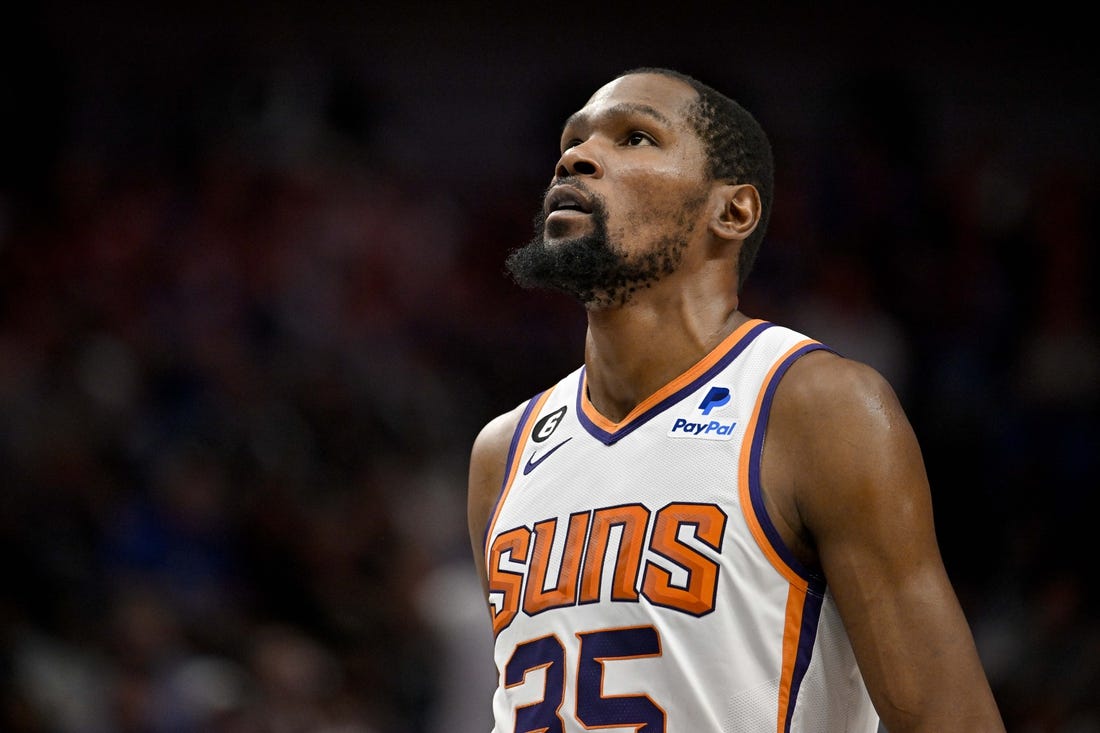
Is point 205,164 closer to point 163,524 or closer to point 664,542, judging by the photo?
point 163,524

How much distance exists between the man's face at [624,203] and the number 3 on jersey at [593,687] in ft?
2.41

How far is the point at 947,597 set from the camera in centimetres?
247

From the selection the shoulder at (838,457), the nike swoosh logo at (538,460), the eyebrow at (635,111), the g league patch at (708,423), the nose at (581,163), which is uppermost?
the eyebrow at (635,111)

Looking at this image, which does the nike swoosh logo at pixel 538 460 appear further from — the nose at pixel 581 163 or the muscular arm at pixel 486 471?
the nose at pixel 581 163

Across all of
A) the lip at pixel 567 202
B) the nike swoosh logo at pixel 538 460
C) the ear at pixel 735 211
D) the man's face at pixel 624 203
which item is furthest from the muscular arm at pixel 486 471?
the ear at pixel 735 211

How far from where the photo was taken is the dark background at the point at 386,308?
6.38 metres

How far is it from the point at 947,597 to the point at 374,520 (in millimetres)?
4863

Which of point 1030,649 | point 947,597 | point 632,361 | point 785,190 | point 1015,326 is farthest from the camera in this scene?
point 785,190

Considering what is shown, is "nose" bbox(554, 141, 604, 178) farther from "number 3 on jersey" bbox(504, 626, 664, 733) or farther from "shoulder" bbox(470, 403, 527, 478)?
"number 3 on jersey" bbox(504, 626, 664, 733)

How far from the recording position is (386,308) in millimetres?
8023

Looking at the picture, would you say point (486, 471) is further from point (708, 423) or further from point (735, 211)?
point (735, 211)

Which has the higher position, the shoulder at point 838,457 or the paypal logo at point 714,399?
the paypal logo at point 714,399

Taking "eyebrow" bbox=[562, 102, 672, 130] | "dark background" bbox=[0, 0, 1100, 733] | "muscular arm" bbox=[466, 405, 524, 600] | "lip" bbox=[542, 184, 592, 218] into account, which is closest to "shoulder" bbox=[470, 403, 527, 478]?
"muscular arm" bbox=[466, 405, 524, 600]

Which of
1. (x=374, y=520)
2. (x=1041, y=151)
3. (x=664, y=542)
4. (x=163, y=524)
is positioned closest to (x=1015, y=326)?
(x=1041, y=151)
